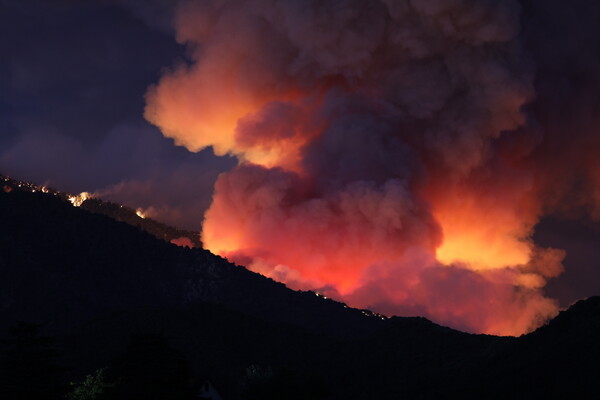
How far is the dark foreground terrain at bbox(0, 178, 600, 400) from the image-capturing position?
4191 centimetres

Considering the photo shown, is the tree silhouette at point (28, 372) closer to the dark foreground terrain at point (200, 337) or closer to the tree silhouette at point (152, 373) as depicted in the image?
the dark foreground terrain at point (200, 337)

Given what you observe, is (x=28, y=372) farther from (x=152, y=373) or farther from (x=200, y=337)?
(x=200, y=337)

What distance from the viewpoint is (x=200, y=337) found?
98.9m

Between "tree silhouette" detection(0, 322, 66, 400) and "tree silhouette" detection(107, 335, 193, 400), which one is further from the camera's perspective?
"tree silhouette" detection(107, 335, 193, 400)

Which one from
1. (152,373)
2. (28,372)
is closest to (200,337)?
(152,373)

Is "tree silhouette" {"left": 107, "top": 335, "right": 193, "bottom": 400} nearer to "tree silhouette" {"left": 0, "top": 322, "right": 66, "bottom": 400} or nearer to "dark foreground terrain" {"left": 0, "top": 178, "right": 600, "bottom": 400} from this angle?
"dark foreground terrain" {"left": 0, "top": 178, "right": 600, "bottom": 400}

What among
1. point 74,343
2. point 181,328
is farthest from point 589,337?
point 74,343

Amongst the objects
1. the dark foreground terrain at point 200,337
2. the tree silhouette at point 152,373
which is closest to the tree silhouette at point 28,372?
the dark foreground terrain at point 200,337

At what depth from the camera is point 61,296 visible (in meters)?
114

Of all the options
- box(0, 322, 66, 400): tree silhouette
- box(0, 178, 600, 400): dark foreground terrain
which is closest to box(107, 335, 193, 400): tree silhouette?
box(0, 178, 600, 400): dark foreground terrain

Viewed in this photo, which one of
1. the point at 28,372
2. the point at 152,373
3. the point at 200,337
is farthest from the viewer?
the point at 200,337

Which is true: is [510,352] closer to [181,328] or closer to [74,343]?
[181,328]

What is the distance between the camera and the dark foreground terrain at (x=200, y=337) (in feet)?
137

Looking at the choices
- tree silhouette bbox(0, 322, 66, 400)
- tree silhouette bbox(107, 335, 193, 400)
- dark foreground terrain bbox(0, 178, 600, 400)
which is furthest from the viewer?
dark foreground terrain bbox(0, 178, 600, 400)
